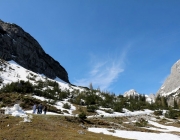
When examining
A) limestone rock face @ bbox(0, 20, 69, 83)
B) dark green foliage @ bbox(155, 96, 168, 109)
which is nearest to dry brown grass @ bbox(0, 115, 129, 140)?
dark green foliage @ bbox(155, 96, 168, 109)

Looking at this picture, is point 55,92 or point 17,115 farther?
point 55,92

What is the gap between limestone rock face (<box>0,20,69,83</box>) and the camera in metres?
112

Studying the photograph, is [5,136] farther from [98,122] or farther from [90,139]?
[98,122]

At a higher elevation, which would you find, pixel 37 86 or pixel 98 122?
pixel 37 86

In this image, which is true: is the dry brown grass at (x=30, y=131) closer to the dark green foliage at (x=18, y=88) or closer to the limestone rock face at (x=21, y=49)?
the dark green foliage at (x=18, y=88)

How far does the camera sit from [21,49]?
4793 inches

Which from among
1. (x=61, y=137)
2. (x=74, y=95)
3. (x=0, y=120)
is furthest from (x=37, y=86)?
(x=61, y=137)

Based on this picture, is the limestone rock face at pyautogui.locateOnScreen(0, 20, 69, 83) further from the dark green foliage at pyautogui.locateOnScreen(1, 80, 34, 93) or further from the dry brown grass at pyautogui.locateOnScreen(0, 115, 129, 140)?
the dry brown grass at pyautogui.locateOnScreen(0, 115, 129, 140)

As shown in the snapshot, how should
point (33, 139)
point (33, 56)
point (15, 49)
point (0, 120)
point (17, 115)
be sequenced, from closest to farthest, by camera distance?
point (33, 139) → point (0, 120) → point (17, 115) → point (15, 49) → point (33, 56)

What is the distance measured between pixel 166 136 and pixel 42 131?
18360 mm

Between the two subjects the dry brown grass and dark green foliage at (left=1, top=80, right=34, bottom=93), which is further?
dark green foliage at (left=1, top=80, right=34, bottom=93)

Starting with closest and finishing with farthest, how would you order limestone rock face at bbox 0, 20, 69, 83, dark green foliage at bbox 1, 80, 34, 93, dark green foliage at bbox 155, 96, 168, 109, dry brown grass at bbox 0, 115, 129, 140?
dry brown grass at bbox 0, 115, 129, 140, dark green foliage at bbox 1, 80, 34, 93, dark green foliage at bbox 155, 96, 168, 109, limestone rock face at bbox 0, 20, 69, 83

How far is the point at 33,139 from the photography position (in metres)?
20.1

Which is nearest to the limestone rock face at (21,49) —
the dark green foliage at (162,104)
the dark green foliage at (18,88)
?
the dark green foliage at (18,88)
